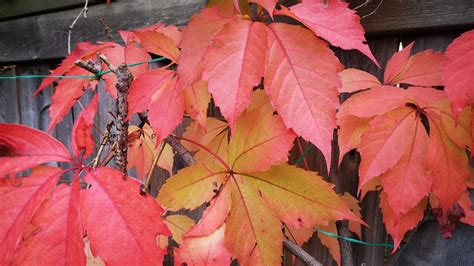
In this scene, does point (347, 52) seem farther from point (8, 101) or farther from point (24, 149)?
point (8, 101)

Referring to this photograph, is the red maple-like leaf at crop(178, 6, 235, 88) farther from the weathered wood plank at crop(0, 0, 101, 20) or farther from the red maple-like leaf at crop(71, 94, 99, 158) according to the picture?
the weathered wood plank at crop(0, 0, 101, 20)

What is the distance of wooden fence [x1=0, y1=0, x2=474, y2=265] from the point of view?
0.75 metres

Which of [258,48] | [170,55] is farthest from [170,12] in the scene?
[258,48]

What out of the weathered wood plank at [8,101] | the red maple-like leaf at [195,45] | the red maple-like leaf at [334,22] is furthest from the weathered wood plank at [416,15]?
the weathered wood plank at [8,101]

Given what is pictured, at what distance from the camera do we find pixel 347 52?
883 millimetres

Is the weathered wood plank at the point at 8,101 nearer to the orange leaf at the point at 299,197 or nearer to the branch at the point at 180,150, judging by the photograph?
the branch at the point at 180,150

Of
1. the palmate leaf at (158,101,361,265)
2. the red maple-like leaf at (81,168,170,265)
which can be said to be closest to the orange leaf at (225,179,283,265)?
the palmate leaf at (158,101,361,265)

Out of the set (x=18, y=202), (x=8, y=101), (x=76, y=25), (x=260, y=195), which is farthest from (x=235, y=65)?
(x=8, y=101)

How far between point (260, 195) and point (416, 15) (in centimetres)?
54

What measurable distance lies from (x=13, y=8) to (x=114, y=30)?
73 cm

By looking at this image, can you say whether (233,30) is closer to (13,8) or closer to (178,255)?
(178,255)

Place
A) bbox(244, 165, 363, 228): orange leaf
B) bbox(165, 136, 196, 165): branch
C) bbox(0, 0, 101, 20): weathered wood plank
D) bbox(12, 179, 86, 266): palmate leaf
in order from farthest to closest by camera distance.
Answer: bbox(0, 0, 101, 20): weathered wood plank, bbox(165, 136, 196, 165): branch, bbox(244, 165, 363, 228): orange leaf, bbox(12, 179, 86, 266): palmate leaf

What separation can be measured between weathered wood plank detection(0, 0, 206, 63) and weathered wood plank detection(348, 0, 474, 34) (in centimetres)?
54

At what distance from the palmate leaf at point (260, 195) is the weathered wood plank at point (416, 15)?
17.4 inches
